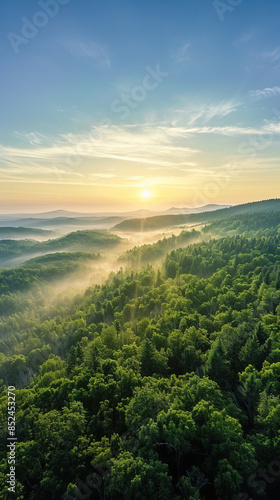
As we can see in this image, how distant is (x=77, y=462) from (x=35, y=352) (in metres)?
73.4

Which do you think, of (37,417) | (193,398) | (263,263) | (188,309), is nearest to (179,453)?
(193,398)

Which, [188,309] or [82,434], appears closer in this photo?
[82,434]

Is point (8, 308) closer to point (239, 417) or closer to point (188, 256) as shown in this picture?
point (188, 256)

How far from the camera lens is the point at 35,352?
9881 centimetres

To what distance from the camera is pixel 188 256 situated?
152625 millimetres


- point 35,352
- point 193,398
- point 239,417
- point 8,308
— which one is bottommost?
point 8,308

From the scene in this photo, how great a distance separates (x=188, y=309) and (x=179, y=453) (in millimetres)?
56036

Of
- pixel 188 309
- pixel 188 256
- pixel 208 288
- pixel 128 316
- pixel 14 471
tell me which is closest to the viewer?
pixel 14 471

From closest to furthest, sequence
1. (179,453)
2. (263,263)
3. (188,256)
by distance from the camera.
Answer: (179,453) → (263,263) → (188,256)

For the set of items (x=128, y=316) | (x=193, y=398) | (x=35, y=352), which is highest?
(x=193, y=398)

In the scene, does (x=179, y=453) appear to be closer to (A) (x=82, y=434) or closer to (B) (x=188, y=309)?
(A) (x=82, y=434)

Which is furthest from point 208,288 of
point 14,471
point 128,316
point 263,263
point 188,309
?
point 14,471

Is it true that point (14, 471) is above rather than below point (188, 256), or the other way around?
below

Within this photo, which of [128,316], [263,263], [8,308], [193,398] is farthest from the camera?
[8,308]
